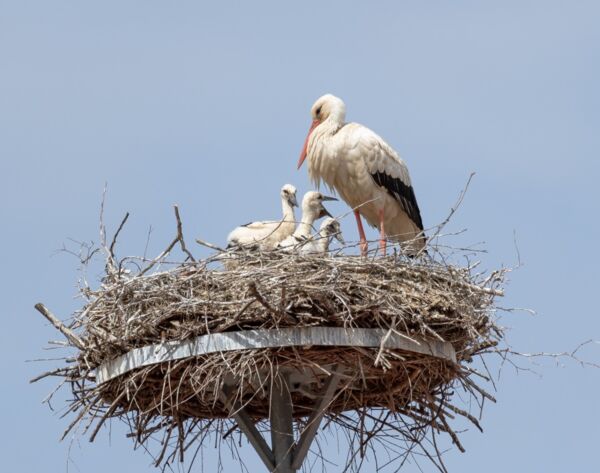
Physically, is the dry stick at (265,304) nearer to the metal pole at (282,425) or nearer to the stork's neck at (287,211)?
the metal pole at (282,425)

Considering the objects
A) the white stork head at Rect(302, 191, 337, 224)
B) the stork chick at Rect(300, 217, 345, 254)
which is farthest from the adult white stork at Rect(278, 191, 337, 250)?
the stork chick at Rect(300, 217, 345, 254)

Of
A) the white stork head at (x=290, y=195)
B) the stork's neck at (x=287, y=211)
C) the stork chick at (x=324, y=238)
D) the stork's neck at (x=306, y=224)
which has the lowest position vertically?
the stork chick at (x=324, y=238)

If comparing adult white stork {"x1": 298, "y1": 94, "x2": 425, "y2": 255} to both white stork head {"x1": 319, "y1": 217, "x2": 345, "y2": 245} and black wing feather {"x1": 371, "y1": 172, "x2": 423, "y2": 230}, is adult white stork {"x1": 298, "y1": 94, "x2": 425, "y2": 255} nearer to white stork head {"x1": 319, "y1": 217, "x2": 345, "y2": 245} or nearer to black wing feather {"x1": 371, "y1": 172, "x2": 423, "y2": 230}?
black wing feather {"x1": 371, "y1": 172, "x2": 423, "y2": 230}

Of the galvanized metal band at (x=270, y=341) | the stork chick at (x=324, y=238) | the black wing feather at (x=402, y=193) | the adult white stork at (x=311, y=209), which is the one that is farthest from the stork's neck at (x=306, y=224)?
the galvanized metal band at (x=270, y=341)

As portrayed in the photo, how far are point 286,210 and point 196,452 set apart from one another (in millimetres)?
2498

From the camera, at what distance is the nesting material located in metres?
8.48

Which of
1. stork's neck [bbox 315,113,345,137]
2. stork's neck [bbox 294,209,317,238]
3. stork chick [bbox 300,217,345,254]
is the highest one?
stork's neck [bbox 315,113,345,137]

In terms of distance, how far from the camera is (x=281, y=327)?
8453 millimetres

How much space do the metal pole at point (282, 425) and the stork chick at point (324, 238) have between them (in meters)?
0.85

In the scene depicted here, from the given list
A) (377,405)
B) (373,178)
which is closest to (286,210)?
(373,178)

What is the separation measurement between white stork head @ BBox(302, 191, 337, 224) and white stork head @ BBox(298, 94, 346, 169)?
1146 millimetres

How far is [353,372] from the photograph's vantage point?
9055mm

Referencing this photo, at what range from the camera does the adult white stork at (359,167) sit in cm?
1178

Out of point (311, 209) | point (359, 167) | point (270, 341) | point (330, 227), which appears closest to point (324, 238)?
point (330, 227)
